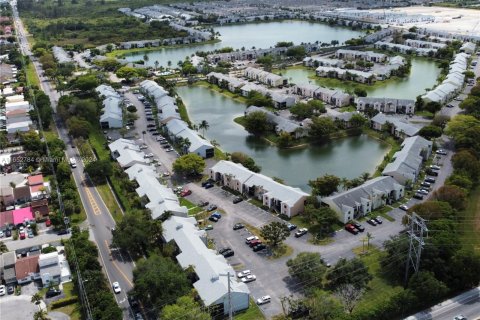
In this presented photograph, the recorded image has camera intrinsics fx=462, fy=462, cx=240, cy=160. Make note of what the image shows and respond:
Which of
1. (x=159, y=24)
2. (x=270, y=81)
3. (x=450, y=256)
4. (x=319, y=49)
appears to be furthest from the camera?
(x=159, y=24)

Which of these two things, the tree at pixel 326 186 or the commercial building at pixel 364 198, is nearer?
the commercial building at pixel 364 198

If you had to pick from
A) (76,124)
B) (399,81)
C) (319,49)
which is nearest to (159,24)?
(319,49)

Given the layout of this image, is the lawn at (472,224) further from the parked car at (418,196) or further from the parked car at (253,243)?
the parked car at (253,243)

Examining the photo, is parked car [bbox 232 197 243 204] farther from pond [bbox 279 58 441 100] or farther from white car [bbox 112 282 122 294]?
pond [bbox 279 58 441 100]

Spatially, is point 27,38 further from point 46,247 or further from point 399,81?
point 46,247

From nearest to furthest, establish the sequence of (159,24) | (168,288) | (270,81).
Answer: (168,288), (270,81), (159,24)

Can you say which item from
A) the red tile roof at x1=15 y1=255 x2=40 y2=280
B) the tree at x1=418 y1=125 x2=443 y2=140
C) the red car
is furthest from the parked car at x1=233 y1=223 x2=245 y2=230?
the tree at x1=418 y1=125 x2=443 y2=140

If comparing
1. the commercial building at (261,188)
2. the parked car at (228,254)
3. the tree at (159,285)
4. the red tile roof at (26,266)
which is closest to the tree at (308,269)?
the parked car at (228,254)
